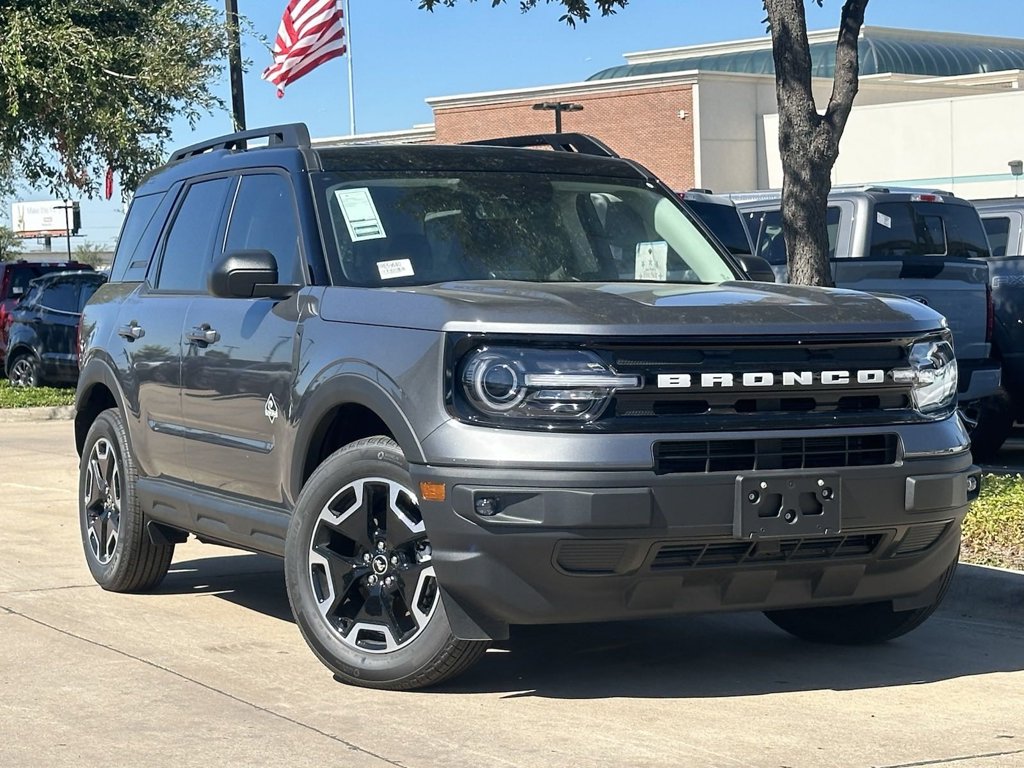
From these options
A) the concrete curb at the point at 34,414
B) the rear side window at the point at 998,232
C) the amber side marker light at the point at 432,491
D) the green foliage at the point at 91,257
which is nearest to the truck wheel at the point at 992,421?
the rear side window at the point at 998,232

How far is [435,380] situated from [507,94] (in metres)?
57.3

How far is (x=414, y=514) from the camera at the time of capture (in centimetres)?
565

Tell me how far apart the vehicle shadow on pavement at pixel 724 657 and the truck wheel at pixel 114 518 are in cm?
49

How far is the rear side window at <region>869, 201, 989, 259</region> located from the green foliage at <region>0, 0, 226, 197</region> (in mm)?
10615

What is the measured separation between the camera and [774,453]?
543 cm

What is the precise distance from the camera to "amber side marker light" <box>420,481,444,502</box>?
5.36 meters

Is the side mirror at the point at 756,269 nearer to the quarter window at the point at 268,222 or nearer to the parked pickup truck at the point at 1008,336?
the quarter window at the point at 268,222

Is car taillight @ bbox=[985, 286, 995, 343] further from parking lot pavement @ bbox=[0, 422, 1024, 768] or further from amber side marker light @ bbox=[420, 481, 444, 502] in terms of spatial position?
amber side marker light @ bbox=[420, 481, 444, 502]

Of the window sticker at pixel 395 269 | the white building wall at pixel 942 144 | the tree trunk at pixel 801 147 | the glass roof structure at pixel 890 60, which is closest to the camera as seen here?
the window sticker at pixel 395 269

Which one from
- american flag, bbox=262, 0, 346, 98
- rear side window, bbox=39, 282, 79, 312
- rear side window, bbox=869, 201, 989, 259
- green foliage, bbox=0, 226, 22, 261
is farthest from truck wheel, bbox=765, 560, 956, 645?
green foliage, bbox=0, 226, 22, 261

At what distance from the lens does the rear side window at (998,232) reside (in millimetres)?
17031

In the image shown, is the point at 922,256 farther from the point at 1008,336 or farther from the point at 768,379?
the point at 768,379

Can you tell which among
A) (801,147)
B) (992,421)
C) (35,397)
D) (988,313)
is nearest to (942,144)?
(35,397)

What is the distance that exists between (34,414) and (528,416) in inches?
636
